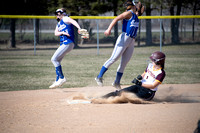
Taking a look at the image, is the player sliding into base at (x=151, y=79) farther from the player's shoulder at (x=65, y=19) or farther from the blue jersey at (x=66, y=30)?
the player's shoulder at (x=65, y=19)

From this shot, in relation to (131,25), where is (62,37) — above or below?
below

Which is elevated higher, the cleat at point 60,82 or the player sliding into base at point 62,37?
the player sliding into base at point 62,37

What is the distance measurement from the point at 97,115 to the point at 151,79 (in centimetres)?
148

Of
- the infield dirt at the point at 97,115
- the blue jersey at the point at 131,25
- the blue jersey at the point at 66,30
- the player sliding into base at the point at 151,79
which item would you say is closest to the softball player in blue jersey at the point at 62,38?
the blue jersey at the point at 66,30

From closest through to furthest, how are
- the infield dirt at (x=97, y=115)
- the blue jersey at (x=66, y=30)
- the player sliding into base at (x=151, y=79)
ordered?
the infield dirt at (x=97, y=115)
the player sliding into base at (x=151, y=79)
the blue jersey at (x=66, y=30)

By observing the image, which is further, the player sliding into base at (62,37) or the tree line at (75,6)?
the tree line at (75,6)

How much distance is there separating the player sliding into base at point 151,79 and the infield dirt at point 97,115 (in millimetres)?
262

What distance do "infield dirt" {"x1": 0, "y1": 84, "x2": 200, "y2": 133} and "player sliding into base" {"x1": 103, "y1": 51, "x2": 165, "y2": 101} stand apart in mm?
262

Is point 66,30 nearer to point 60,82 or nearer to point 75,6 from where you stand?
point 60,82

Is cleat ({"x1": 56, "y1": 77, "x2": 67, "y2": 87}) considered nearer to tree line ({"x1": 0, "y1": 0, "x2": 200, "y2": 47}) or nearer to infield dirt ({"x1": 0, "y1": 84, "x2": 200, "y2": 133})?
infield dirt ({"x1": 0, "y1": 84, "x2": 200, "y2": 133})

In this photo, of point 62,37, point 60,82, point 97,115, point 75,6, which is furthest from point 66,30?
point 75,6

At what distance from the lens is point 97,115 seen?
4.61 meters

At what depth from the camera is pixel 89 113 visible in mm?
4754

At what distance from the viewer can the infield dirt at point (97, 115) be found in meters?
3.92
